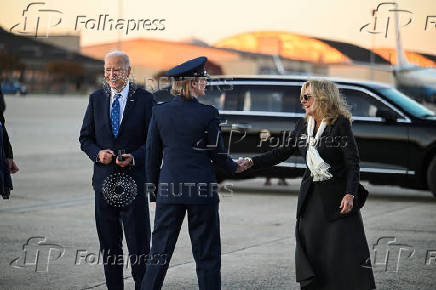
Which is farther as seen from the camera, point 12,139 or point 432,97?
point 432,97

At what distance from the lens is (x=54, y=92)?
130 metres

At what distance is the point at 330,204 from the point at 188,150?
1.02 meters

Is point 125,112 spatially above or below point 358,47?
below

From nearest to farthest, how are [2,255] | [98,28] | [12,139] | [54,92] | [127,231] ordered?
[127,231]
[2,255]
[98,28]
[12,139]
[54,92]

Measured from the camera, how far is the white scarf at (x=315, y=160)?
6.18m

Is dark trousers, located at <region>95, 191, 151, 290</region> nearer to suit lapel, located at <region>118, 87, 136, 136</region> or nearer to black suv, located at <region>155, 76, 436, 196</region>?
suit lapel, located at <region>118, 87, 136, 136</region>

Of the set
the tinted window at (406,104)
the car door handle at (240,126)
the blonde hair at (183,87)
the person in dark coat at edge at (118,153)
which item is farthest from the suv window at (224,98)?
the blonde hair at (183,87)

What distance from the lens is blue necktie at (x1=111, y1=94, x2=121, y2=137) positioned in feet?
21.4

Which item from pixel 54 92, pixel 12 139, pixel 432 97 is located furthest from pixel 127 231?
pixel 54 92

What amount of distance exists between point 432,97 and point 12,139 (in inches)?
1447

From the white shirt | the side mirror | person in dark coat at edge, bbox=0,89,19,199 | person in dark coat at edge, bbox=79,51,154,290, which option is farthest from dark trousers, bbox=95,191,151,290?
the side mirror

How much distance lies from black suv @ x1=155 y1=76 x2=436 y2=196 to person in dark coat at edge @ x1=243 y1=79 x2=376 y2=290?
7240 millimetres

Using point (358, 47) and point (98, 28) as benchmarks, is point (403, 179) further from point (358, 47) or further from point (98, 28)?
point (358, 47)

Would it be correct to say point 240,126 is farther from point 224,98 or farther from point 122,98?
point 122,98
